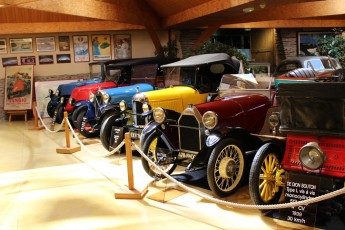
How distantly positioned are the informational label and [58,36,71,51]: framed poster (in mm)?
9691

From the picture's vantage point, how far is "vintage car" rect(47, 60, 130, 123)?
910 cm

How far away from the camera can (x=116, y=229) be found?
11.0 ft

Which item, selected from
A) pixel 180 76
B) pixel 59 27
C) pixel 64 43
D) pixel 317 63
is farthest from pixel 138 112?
pixel 64 43

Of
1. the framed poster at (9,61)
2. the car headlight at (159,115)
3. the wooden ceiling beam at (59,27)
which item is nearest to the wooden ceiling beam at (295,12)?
the wooden ceiling beam at (59,27)

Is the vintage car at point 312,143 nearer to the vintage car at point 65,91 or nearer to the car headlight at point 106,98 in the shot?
the car headlight at point 106,98

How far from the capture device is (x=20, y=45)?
1107 cm

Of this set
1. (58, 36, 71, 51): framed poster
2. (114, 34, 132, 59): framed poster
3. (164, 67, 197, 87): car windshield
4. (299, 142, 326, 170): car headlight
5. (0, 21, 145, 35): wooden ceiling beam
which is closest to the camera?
(299, 142, 326, 170): car headlight

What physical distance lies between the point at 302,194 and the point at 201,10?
6512 mm

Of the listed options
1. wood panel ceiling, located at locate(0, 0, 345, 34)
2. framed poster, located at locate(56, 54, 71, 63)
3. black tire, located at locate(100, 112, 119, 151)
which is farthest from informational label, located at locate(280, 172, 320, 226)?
framed poster, located at locate(56, 54, 71, 63)

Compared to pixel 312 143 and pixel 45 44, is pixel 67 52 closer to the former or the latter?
pixel 45 44

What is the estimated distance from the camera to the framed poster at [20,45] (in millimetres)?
11000

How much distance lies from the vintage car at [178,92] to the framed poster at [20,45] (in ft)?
20.8

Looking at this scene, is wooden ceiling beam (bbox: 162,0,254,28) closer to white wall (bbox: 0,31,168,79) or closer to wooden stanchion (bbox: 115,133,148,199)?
white wall (bbox: 0,31,168,79)

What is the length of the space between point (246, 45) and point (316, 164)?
10.9 metres
